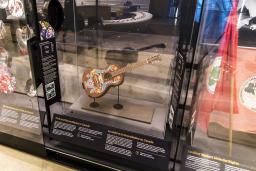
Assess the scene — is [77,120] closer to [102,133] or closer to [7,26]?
[102,133]

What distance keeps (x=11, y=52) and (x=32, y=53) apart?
377mm

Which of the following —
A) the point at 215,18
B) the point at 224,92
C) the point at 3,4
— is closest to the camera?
the point at 215,18

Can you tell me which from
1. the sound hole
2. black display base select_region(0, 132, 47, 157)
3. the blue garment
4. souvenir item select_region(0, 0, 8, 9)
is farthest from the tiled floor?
the blue garment

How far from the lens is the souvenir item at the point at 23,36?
0.85 metres

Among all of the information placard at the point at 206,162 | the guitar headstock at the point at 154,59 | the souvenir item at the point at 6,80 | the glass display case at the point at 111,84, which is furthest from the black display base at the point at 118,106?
the souvenir item at the point at 6,80

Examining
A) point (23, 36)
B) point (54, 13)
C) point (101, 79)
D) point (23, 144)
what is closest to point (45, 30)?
point (54, 13)

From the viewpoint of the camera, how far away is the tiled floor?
2.94ft

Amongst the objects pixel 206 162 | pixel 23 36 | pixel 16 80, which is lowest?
pixel 206 162

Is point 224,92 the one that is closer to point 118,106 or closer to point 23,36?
point 118,106

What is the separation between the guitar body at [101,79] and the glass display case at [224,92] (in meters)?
0.35

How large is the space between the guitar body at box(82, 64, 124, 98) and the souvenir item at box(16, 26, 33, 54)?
273 mm

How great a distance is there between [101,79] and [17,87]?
431 millimetres

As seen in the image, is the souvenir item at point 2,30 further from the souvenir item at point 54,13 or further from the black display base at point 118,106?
the black display base at point 118,106

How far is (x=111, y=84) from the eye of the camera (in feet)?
3.13
